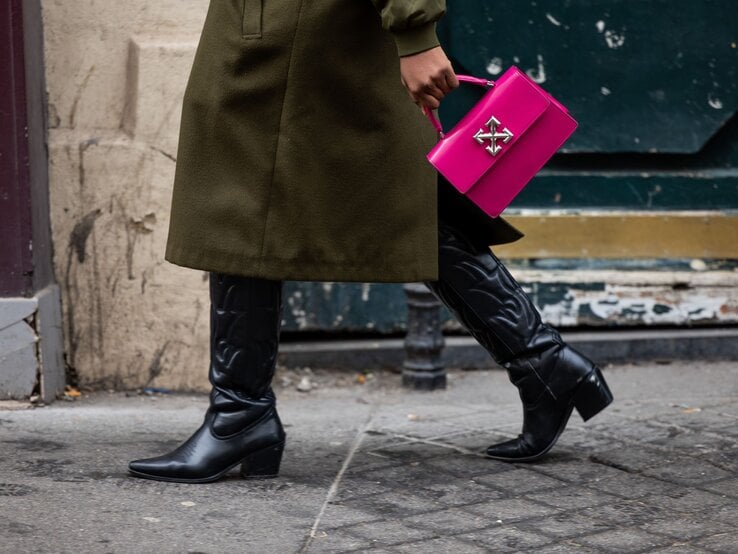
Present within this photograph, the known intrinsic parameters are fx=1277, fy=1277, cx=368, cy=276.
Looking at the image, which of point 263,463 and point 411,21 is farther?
point 263,463

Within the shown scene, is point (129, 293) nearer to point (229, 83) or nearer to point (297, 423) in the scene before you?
point (297, 423)

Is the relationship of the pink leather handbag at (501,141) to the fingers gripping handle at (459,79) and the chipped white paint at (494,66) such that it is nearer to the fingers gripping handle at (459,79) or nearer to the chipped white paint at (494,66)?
the fingers gripping handle at (459,79)

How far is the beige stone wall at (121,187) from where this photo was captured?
3.73 metres

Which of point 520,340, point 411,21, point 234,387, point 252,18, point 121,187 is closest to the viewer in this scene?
point 411,21

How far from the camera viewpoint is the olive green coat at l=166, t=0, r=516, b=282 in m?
2.69

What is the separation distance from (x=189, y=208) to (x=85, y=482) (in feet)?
2.17

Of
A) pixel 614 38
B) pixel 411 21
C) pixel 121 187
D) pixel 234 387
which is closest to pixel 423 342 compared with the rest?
pixel 121 187

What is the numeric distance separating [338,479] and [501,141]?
0.86 meters

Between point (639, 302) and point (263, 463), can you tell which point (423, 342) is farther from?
point (263, 463)

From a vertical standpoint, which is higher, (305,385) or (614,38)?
(614,38)

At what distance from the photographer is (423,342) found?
413 centimetres

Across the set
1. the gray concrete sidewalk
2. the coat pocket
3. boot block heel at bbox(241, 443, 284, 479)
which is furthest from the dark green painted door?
the coat pocket

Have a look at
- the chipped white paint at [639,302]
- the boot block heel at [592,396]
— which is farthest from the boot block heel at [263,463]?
the chipped white paint at [639,302]

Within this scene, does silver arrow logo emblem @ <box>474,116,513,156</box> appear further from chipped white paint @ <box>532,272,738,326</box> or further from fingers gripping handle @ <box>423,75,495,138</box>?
chipped white paint @ <box>532,272,738,326</box>
